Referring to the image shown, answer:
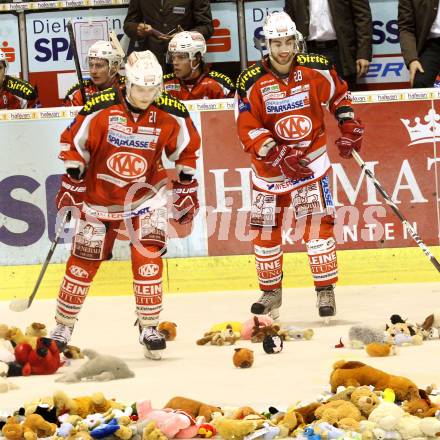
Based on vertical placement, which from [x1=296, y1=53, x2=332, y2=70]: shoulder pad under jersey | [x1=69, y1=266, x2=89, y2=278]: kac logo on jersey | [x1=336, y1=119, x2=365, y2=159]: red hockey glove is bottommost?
[x1=69, y1=266, x2=89, y2=278]: kac logo on jersey

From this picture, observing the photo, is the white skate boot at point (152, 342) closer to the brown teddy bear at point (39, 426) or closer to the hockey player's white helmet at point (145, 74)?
the hockey player's white helmet at point (145, 74)

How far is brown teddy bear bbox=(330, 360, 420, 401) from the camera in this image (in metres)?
6.09

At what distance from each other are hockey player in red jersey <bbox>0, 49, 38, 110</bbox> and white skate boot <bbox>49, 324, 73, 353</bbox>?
126 inches

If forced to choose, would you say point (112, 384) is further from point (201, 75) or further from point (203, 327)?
point (201, 75)

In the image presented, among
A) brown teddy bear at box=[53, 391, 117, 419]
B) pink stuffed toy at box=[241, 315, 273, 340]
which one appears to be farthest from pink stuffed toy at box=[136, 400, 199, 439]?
pink stuffed toy at box=[241, 315, 273, 340]

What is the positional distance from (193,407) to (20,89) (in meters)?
5.49

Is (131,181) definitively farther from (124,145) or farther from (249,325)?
(249,325)

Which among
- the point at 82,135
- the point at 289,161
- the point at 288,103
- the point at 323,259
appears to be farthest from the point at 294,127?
the point at 82,135

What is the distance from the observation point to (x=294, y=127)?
29.5 ft

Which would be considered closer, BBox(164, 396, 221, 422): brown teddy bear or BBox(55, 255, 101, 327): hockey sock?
BBox(164, 396, 221, 422): brown teddy bear

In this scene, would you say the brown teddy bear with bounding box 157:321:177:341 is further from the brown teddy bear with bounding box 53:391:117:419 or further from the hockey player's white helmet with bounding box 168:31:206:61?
the hockey player's white helmet with bounding box 168:31:206:61

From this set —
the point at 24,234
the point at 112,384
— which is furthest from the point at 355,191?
the point at 112,384

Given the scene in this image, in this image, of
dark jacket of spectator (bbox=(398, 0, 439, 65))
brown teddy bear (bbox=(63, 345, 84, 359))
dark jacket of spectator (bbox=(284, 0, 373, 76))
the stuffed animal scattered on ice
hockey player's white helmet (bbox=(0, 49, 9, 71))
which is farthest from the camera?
hockey player's white helmet (bbox=(0, 49, 9, 71))

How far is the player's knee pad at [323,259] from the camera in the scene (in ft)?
29.1
